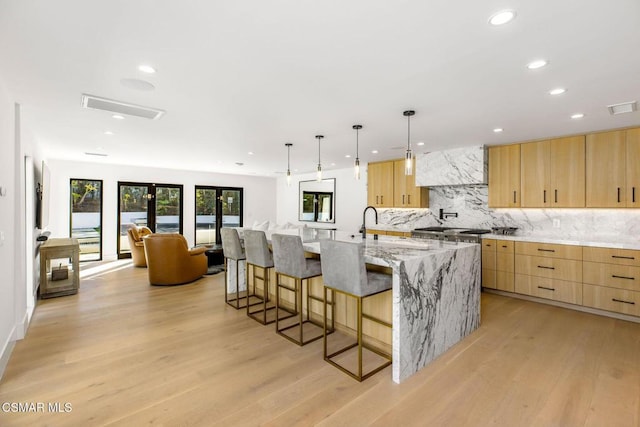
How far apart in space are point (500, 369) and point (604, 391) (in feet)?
2.17

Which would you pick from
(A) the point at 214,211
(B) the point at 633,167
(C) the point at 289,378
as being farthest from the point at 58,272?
(B) the point at 633,167

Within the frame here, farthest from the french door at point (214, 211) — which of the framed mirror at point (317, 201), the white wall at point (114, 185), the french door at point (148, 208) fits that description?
the framed mirror at point (317, 201)

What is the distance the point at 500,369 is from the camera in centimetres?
253

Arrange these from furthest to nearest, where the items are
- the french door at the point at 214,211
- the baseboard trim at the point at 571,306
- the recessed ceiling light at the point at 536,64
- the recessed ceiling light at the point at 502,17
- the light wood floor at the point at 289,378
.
Result: 1. the french door at the point at 214,211
2. the baseboard trim at the point at 571,306
3. the recessed ceiling light at the point at 536,64
4. the light wood floor at the point at 289,378
5. the recessed ceiling light at the point at 502,17

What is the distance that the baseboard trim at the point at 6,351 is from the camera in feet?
8.15

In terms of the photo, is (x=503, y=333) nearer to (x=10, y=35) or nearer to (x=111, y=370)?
(x=111, y=370)

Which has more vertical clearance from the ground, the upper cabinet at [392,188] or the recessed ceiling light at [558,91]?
the recessed ceiling light at [558,91]

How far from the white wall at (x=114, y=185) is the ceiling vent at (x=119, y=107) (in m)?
4.94

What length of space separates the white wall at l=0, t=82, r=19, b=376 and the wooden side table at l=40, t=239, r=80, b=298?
1730 millimetres

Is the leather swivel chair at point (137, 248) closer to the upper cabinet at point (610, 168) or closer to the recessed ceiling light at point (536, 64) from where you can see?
the recessed ceiling light at point (536, 64)

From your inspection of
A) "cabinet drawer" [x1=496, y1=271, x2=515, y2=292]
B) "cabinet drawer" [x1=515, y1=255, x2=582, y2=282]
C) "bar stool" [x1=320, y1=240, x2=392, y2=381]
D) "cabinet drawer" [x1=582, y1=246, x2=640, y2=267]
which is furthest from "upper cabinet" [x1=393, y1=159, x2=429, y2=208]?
"bar stool" [x1=320, y1=240, x2=392, y2=381]

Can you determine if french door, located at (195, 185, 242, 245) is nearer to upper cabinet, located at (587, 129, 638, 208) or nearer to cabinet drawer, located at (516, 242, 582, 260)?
cabinet drawer, located at (516, 242, 582, 260)

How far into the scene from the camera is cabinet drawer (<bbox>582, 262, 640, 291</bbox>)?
11.7 feet

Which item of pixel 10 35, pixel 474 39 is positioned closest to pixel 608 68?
pixel 474 39
